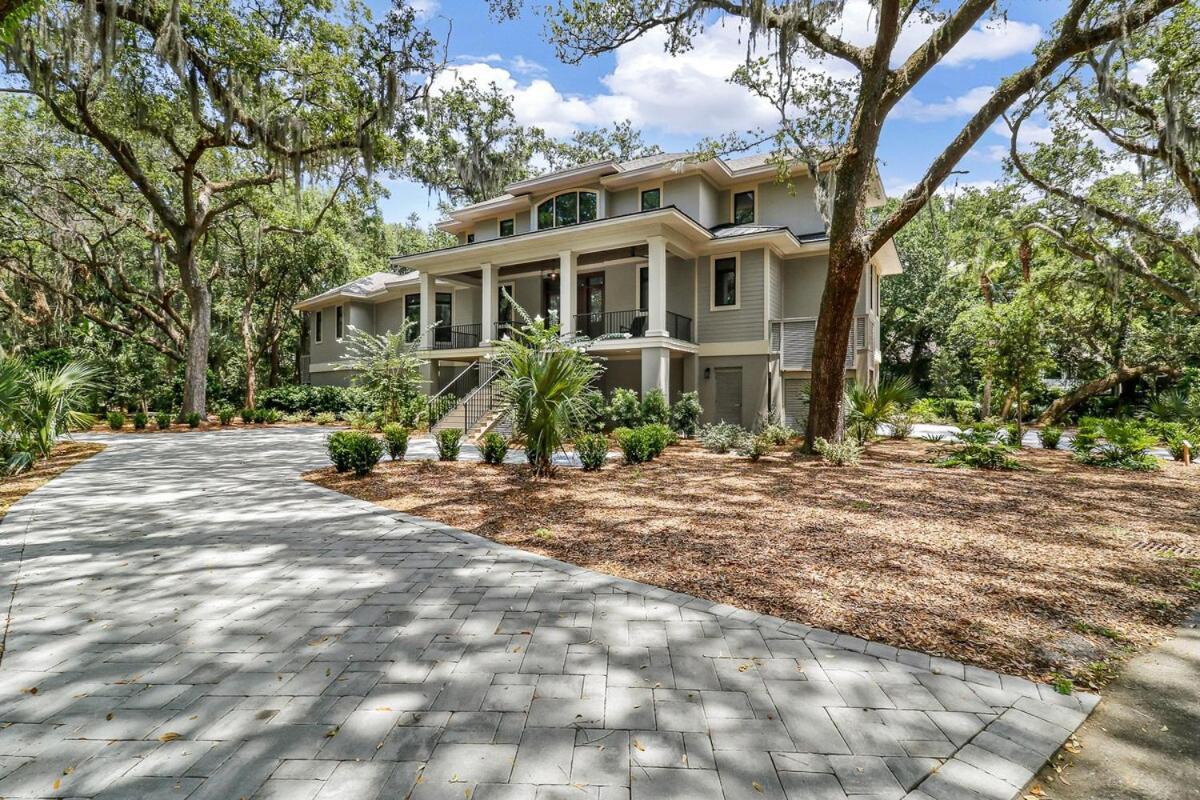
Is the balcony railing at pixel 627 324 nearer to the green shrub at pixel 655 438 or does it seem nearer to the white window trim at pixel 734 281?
the white window trim at pixel 734 281

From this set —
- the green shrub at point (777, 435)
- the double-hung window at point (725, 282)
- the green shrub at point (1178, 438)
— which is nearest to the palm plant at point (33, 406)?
the green shrub at point (777, 435)

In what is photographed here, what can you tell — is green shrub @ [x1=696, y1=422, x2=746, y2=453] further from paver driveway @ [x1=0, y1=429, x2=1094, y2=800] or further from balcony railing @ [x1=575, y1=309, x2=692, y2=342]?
paver driveway @ [x1=0, y1=429, x2=1094, y2=800]

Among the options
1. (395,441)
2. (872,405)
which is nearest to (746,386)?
(872,405)

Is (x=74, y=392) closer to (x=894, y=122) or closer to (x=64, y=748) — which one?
(x=64, y=748)

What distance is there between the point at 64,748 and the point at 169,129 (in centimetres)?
1616

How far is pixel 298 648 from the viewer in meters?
3.03

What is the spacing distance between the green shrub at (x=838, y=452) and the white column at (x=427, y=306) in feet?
42.9

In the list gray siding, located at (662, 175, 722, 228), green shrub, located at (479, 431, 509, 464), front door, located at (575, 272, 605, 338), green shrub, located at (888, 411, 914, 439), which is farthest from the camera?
front door, located at (575, 272, 605, 338)

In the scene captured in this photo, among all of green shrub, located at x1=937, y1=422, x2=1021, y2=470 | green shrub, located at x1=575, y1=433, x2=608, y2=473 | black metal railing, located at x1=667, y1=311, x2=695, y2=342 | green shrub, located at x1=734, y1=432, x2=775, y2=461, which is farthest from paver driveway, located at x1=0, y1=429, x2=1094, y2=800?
black metal railing, located at x1=667, y1=311, x2=695, y2=342

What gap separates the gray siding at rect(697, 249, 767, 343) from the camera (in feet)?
50.5

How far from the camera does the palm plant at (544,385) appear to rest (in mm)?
7676

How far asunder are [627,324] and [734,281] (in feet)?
11.5

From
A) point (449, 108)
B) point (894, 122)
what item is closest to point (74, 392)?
point (449, 108)

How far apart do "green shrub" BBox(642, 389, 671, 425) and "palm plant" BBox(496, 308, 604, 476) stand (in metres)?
5.77
